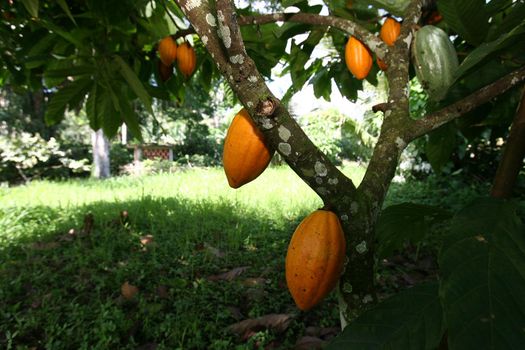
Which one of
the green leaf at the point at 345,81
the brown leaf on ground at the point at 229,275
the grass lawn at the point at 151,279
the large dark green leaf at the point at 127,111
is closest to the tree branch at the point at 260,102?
the large dark green leaf at the point at 127,111

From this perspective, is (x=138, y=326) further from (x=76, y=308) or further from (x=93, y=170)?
(x=93, y=170)

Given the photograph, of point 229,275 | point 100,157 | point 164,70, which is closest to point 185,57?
point 164,70

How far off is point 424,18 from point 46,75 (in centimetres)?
105

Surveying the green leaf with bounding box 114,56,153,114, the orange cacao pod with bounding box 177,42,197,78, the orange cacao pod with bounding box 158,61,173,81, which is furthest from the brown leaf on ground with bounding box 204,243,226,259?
the green leaf with bounding box 114,56,153,114

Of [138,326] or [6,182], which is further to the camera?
[6,182]

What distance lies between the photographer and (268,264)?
242cm

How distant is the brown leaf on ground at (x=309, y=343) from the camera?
1.53 meters

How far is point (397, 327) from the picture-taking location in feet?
1.44

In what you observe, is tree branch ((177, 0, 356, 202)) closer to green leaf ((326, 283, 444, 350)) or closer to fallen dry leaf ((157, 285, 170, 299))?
green leaf ((326, 283, 444, 350))

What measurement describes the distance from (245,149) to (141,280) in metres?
1.90

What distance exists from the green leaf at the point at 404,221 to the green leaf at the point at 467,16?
0.28m

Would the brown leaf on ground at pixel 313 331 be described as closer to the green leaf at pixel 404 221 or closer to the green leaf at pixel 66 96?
the green leaf at pixel 404 221

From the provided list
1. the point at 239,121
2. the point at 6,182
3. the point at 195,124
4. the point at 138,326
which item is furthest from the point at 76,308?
the point at 195,124

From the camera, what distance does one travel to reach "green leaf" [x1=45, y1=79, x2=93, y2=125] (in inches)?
50.5
